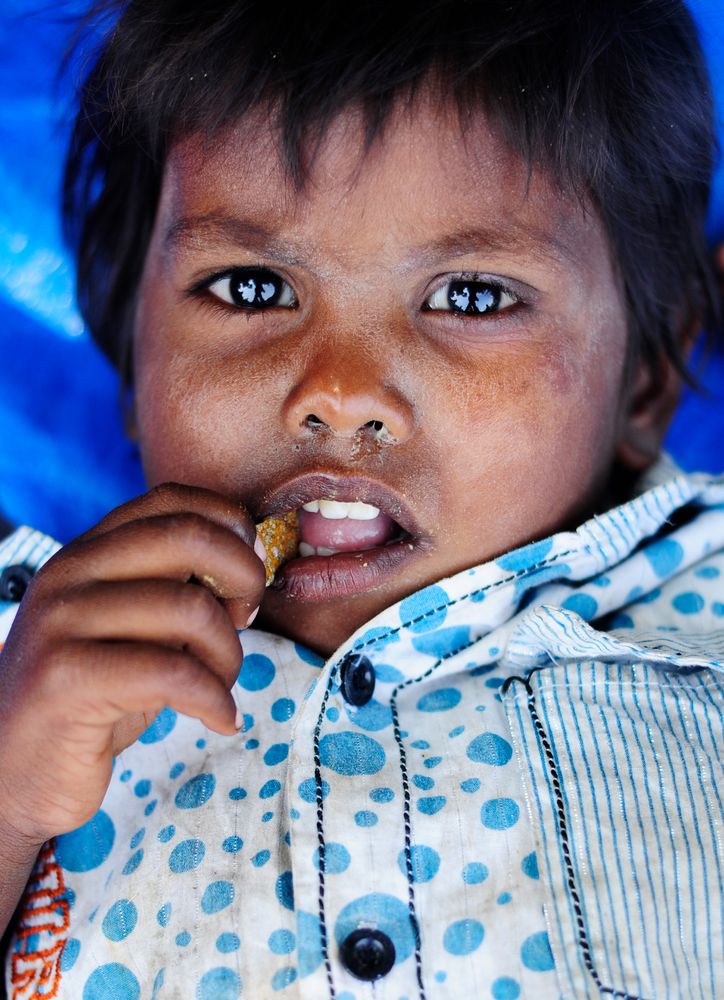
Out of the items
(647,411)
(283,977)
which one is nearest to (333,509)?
(283,977)

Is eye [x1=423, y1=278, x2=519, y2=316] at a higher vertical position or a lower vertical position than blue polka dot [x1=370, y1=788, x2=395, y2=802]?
higher

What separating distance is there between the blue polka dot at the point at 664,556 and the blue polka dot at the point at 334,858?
518 mm

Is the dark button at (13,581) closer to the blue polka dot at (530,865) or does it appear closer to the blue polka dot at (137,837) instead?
the blue polka dot at (137,837)

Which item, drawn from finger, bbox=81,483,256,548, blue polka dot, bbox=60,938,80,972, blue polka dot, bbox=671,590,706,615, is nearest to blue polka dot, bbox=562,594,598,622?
blue polka dot, bbox=671,590,706,615

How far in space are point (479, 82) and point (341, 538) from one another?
0.51 meters

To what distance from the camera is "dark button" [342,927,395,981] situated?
937 millimetres

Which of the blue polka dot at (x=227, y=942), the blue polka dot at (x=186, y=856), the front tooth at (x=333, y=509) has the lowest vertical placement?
the blue polka dot at (x=227, y=942)

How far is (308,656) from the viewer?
119 centimetres

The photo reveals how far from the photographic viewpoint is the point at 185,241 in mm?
1210

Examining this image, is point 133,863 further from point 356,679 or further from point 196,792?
point 356,679

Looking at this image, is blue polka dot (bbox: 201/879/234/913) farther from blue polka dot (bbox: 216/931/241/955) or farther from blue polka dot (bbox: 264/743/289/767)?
blue polka dot (bbox: 264/743/289/767)

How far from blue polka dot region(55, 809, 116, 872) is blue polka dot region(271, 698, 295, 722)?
22 centimetres

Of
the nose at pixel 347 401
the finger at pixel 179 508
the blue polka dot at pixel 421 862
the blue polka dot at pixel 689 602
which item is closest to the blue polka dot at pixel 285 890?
the blue polka dot at pixel 421 862

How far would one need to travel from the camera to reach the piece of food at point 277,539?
1127 mm
